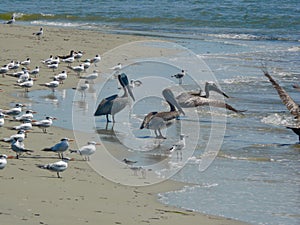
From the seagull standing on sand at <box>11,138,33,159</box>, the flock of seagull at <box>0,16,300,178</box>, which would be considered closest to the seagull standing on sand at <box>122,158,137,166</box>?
the flock of seagull at <box>0,16,300,178</box>

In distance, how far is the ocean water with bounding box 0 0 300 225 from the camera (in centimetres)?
788

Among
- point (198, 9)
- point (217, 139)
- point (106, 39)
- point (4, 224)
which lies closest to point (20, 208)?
point (4, 224)

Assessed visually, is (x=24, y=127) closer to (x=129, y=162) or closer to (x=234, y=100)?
(x=129, y=162)

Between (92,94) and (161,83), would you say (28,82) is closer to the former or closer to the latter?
(92,94)

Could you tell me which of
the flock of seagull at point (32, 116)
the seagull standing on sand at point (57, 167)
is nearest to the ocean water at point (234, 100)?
the flock of seagull at point (32, 116)

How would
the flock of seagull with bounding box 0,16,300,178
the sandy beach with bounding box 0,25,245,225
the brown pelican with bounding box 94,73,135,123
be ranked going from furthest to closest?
the brown pelican with bounding box 94,73,135,123 < the flock of seagull with bounding box 0,16,300,178 < the sandy beach with bounding box 0,25,245,225

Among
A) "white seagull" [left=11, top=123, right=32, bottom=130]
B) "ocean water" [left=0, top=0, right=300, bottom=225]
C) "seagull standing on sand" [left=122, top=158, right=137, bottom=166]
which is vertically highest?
"white seagull" [left=11, top=123, right=32, bottom=130]

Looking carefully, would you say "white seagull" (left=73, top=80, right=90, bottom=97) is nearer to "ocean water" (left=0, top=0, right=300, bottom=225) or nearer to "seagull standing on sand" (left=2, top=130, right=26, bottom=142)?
"ocean water" (left=0, top=0, right=300, bottom=225)

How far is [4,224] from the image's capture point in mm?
6062

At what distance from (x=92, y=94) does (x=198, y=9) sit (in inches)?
887

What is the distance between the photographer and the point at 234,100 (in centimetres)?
1426

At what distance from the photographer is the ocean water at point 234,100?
7883 millimetres

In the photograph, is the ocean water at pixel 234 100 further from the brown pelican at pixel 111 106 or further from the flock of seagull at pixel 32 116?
the flock of seagull at pixel 32 116

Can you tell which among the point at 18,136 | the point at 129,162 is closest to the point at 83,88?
the point at 18,136
